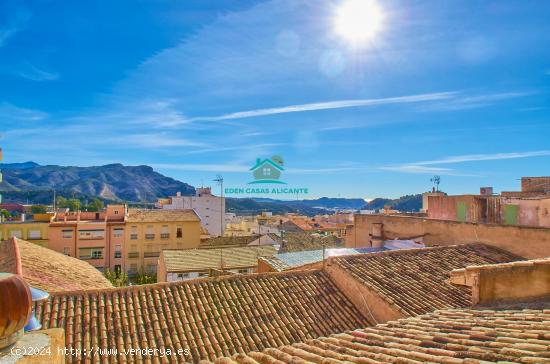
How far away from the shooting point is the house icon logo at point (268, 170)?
4206 cm

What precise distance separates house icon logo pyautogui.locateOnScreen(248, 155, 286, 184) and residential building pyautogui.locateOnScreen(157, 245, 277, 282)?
15889 millimetres

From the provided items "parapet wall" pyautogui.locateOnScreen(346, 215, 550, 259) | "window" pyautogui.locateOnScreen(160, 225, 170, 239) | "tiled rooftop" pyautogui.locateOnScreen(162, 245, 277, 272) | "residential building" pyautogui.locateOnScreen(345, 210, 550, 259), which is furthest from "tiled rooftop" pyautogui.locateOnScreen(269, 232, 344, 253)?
"parapet wall" pyautogui.locateOnScreen(346, 215, 550, 259)

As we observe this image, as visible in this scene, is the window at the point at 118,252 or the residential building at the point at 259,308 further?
the window at the point at 118,252

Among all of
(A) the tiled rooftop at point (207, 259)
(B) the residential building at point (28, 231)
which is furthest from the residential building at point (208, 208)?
(A) the tiled rooftop at point (207, 259)

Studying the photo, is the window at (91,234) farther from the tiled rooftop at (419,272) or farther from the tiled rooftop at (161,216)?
the tiled rooftop at (419,272)

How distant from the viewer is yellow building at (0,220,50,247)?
3525 cm

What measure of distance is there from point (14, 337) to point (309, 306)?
6761mm

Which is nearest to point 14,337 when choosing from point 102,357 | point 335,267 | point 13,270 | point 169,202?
point 102,357

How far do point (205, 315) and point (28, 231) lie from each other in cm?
3441

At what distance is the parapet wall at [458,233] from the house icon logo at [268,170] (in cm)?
2444

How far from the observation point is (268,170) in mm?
42938

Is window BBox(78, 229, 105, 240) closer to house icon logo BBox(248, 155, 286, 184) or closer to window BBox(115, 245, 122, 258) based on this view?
window BBox(115, 245, 122, 258)

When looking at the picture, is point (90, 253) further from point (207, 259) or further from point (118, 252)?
point (207, 259)

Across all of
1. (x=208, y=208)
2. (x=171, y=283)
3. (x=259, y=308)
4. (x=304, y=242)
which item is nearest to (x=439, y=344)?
(x=259, y=308)
